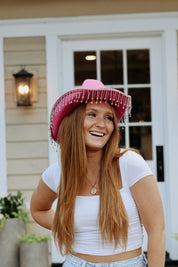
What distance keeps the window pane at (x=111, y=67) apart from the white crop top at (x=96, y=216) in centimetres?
221

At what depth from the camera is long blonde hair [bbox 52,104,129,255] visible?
4.31 feet

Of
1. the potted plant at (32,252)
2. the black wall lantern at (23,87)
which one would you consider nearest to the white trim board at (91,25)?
the black wall lantern at (23,87)

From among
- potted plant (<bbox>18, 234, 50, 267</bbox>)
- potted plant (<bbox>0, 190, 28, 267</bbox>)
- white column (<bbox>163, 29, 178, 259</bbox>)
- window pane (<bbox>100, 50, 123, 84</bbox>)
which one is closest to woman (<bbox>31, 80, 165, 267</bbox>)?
potted plant (<bbox>18, 234, 50, 267</bbox>)

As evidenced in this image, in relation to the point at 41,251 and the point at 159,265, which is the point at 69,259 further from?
the point at 41,251

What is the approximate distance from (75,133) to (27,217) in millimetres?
2110

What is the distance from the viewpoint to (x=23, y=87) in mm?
3326

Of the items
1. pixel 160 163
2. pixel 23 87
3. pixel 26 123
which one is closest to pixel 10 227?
pixel 26 123

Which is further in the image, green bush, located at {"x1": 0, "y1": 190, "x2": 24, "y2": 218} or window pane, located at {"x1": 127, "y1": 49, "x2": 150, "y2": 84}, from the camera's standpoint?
window pane, located at {"x1": 127, "y1": 49, "x2": 150, "y2": 84}

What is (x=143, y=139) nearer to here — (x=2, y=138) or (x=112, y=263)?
(x=2, y=138)

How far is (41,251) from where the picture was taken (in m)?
3.08

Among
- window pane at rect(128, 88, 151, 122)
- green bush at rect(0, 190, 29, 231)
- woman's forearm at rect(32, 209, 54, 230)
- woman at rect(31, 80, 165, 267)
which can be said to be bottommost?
green bush at rect(0, 190, 29, 231)

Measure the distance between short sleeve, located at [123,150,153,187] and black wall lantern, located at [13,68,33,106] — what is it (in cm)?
213

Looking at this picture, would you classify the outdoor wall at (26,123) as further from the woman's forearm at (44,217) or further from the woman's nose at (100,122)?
the woman's nose at (100,122)

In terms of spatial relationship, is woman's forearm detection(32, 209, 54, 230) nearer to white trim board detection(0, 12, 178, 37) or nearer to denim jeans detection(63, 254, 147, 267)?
denim jeans detection(63, 254, 147, 267)
